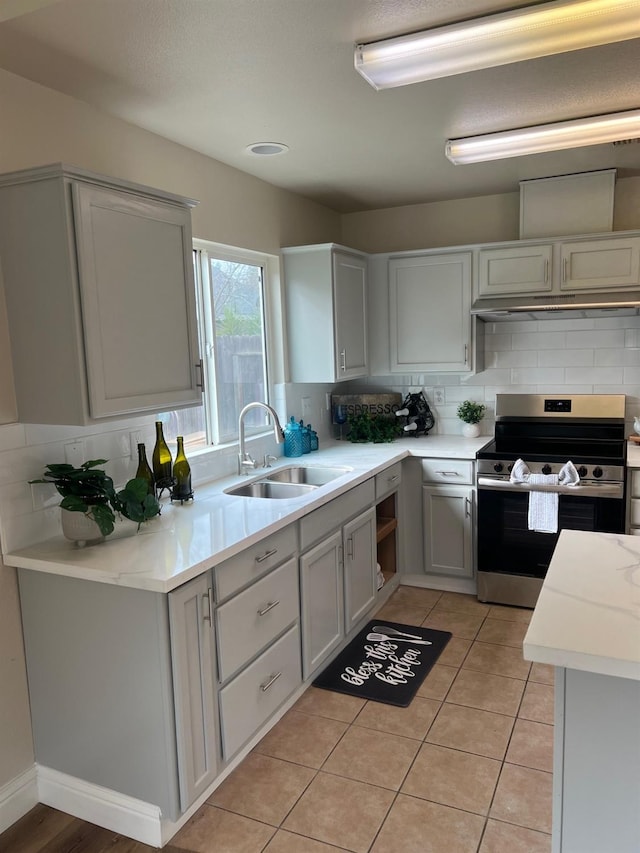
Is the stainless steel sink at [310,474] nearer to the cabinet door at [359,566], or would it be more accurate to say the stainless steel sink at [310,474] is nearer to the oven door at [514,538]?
the cabinet door at [359,566]

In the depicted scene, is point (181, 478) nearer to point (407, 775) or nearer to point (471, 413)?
point (407, 775)

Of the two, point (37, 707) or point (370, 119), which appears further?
point (370, 119)

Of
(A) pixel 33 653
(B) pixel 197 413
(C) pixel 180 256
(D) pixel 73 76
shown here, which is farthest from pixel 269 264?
(A) pixel 33 653

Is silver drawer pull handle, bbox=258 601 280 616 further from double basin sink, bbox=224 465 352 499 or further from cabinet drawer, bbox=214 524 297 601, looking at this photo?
double basin sink, bbox=224 465 352 499

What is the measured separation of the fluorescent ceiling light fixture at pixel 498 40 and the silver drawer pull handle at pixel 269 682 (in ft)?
7.09

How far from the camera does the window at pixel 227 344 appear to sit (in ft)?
10.6

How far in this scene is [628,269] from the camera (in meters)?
3.57

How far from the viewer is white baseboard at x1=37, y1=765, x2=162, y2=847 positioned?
2.06m

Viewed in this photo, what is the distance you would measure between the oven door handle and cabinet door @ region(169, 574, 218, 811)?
6.61ft

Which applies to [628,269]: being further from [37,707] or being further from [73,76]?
[37,707]

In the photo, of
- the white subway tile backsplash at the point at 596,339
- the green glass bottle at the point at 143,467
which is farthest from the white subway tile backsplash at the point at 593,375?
the green glass bottle at the point at 143,467

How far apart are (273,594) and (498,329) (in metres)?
2.52

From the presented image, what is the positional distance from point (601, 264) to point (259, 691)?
2.87m

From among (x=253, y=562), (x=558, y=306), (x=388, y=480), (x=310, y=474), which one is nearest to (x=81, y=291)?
(x=253, y=562)
